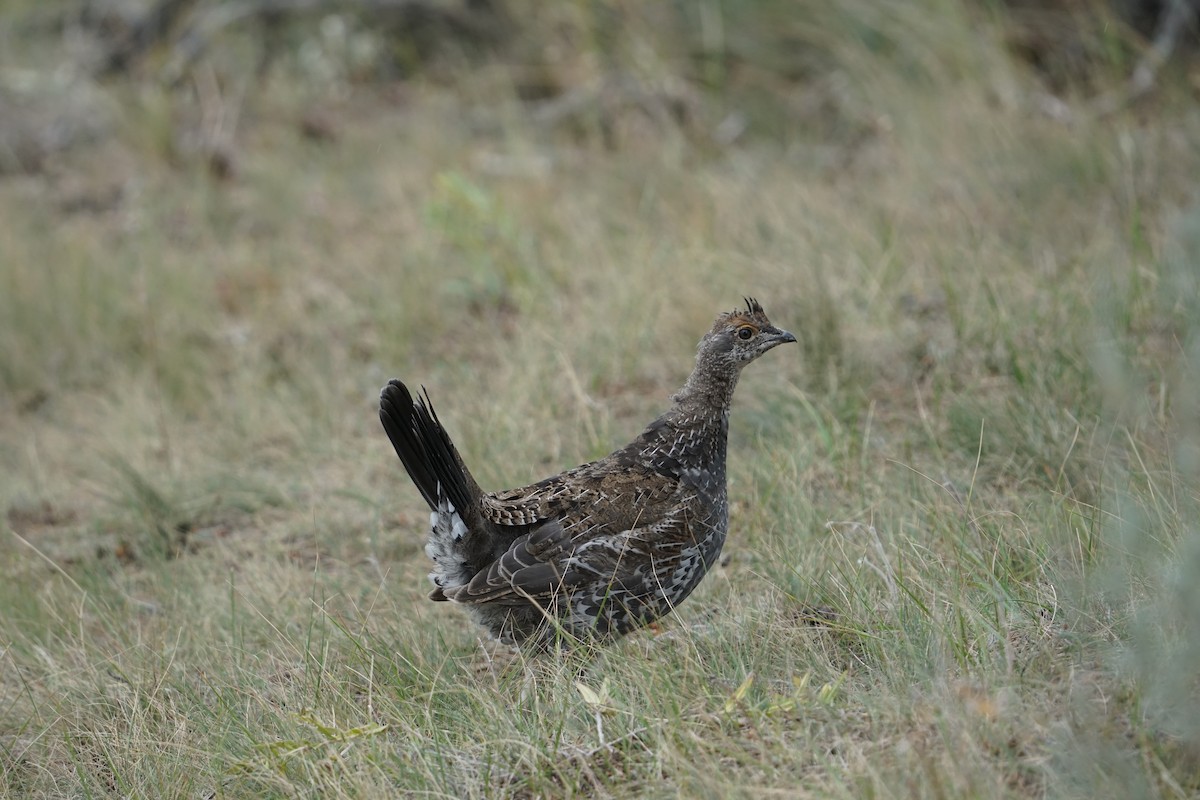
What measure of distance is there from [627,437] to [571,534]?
1624 millimetres

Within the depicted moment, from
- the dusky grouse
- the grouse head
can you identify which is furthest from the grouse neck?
the dusky grouse

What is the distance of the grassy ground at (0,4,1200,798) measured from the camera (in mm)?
3285

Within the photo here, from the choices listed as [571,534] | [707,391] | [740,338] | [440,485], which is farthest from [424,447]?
[740,338]

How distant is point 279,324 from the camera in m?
8.05

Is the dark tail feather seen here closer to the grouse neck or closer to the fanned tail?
the fanned tail

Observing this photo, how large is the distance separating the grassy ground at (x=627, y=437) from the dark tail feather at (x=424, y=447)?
459mm

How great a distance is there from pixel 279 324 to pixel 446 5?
13.9ft

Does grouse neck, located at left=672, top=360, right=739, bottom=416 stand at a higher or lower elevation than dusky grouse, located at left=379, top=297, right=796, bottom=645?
higher

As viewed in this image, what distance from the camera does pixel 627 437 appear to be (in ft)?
18.9

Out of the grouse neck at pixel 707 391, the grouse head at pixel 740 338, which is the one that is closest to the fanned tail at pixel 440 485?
the grouse neck at pixel 707 391

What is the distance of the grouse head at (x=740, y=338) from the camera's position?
4578 mm

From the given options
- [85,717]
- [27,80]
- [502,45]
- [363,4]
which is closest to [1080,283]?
[85,717]

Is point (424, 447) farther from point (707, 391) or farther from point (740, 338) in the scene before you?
point (740, 338)

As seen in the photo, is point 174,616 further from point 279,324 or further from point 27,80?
point 27,80
